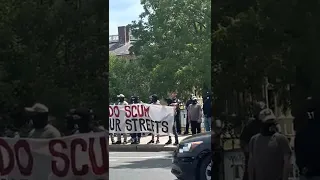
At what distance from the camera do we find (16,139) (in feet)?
7.96

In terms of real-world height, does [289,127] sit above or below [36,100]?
below

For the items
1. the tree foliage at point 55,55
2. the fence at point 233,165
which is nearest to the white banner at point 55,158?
the tree foliage at point 55,55

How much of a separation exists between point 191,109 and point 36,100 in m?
4.21

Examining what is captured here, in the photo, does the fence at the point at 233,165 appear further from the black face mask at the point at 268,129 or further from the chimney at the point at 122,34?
the chimney at the point at 122,34

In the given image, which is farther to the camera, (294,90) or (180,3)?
(180,3)

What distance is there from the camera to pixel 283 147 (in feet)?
7.91

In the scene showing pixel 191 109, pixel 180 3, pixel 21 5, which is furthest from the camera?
pixel 191 109

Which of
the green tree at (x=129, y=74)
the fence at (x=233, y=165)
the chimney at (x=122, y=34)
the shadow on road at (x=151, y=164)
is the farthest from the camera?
the shadow on road at (x=151, y=164)

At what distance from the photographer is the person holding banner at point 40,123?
240 centimetres

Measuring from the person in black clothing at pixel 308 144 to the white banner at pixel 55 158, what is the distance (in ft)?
3.22

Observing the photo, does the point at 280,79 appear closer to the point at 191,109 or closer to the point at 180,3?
the point at 180,3

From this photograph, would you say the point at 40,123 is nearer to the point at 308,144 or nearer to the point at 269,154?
the point at 269,154

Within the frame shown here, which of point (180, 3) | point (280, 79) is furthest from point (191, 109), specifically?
point (280, 79)

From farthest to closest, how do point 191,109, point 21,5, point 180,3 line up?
1. point 191,109
2. point 180,3
3. point 21,5
